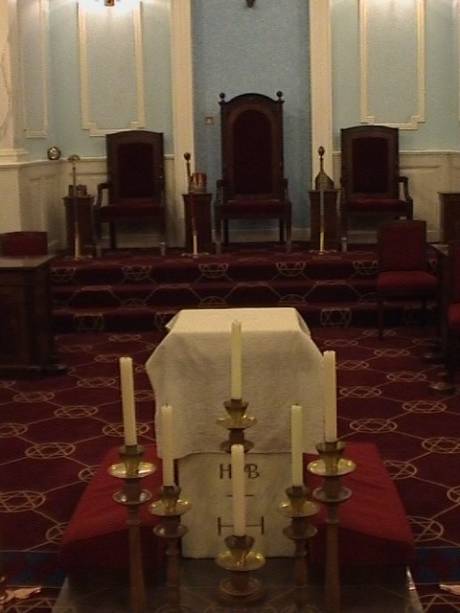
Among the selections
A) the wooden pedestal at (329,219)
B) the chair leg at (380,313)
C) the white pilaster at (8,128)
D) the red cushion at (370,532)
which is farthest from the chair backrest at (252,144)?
the red cushion at (370,532)

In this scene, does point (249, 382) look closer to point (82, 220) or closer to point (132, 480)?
point (132, 480)

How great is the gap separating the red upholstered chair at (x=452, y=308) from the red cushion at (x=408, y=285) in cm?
79

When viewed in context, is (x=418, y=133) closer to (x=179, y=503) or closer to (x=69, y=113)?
(x=69, y=113)

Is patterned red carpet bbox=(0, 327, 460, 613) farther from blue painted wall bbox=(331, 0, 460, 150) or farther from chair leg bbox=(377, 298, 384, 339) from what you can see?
blue painted wall bbox=(331, 0, 460, 150)

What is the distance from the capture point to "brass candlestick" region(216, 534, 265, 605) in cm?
205

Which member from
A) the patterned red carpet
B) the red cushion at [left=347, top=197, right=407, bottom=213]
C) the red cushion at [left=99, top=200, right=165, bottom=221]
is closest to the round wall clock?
the red cushion at [left=99, top=200, right=165, bottom=221]

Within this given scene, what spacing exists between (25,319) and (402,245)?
2678mm

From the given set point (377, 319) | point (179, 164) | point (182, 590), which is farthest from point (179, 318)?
point (179, 164)

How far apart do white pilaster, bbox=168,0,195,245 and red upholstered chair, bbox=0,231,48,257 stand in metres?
2.94

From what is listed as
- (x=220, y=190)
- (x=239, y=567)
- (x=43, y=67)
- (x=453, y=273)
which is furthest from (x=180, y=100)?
(x=239, y=567)

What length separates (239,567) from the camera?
2.06 m

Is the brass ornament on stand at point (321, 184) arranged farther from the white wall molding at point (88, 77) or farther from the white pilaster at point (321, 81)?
the white wall molding at point (88, 77)

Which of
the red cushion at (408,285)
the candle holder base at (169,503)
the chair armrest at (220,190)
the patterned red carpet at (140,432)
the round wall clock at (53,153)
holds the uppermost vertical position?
the round wall clock at (53,153)

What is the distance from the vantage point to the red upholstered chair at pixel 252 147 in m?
9.73
